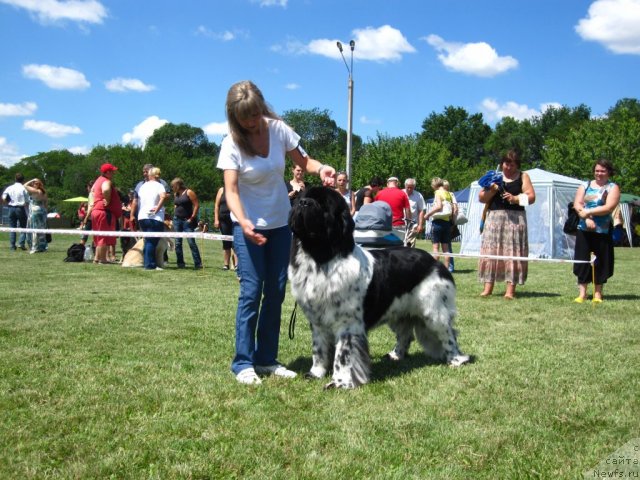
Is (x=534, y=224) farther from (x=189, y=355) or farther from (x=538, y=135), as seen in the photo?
(x=538, y=135)

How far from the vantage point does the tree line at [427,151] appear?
1672 inches

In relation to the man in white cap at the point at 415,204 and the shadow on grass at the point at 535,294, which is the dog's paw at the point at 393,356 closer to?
the shadow on grass at the point at 535,294

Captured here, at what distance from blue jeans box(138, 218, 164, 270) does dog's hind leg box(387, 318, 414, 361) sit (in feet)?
26.7

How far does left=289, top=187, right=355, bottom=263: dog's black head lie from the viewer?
397 cm

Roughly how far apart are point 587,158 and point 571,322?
3871cm

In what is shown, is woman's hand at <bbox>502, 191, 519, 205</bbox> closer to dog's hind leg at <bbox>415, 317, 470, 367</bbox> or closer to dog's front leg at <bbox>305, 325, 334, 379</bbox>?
dog's hind leg at <bbox>415, 317, 470, 367</bbox>

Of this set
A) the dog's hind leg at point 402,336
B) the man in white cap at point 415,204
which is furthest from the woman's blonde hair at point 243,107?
the man in white cap at point 415,204

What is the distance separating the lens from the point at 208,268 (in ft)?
43.1

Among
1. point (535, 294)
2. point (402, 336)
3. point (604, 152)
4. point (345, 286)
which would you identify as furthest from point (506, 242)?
point (604, 152)

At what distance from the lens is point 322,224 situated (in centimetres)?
403

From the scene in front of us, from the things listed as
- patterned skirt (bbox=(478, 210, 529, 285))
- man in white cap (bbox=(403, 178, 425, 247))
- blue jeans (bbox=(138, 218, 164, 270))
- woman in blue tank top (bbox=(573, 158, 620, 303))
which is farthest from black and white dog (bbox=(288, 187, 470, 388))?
blue jeans (bbox=(138, 218, 164, 270))

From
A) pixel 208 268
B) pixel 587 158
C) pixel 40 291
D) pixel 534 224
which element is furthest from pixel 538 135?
pixel 40 291

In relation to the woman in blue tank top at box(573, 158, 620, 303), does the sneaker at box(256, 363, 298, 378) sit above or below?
below

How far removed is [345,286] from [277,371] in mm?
923
